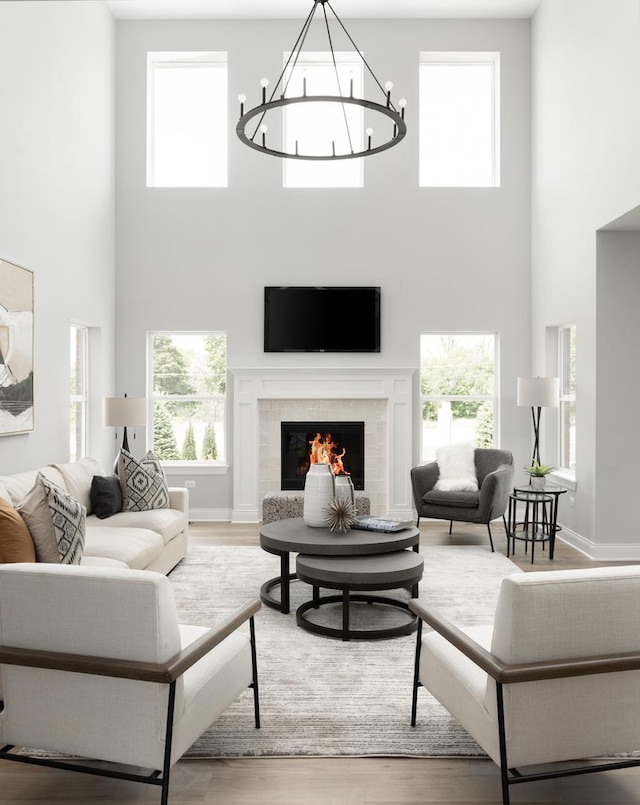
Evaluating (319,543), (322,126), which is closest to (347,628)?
(319,543)

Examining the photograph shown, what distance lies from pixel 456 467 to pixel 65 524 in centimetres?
440

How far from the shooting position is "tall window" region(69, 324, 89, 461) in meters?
6.86

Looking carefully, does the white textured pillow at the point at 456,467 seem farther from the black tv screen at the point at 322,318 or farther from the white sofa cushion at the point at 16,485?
the white sofa cushion at the point at 16,485

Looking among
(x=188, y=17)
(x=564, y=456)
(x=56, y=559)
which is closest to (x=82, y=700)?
(x=56, y=559)

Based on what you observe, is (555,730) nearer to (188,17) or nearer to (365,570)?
(365,570)

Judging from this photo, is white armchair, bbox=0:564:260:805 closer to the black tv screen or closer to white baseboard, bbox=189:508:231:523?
white baseboard, bbox=189:508:231:523

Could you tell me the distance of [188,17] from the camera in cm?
768

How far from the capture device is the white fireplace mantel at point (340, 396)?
24.8 feet

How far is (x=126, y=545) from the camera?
4.25 meters

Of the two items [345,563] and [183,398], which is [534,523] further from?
[183,398]

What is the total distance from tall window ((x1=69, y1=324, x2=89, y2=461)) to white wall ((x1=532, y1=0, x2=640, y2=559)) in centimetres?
478

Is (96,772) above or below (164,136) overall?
below

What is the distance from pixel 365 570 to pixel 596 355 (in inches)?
121


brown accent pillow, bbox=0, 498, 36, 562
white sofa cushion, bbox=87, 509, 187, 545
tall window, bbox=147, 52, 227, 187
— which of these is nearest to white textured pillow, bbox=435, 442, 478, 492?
white sofa cushion, bbox=87, 509, 187, 545
